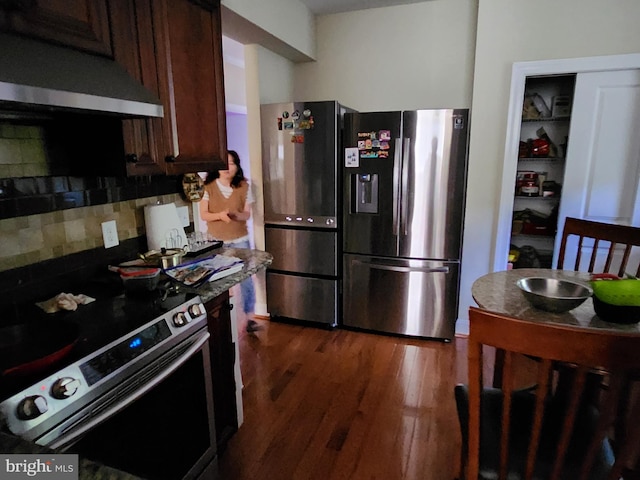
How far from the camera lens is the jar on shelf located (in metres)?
3.38

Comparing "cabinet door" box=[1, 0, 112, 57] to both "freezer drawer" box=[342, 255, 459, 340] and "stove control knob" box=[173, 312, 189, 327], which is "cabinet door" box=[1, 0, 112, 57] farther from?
"freezer drawer" box=[342, 255, 459, 340]

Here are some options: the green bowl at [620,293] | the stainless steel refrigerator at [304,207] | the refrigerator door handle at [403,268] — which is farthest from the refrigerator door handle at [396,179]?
the green bowl at [620,293]

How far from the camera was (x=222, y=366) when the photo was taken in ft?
6.06

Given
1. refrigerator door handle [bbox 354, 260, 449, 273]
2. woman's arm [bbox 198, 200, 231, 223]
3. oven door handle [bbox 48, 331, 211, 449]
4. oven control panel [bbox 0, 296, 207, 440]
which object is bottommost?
refrigerator door handle [bbox 354, 260, 449, 273]

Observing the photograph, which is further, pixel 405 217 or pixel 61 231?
pixel 405 217

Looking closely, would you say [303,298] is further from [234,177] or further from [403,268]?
[234,177]

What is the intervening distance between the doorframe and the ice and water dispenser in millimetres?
967

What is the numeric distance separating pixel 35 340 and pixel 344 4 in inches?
130

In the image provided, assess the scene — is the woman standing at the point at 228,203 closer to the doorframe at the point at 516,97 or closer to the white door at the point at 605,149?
the doorframe at the point at 516,97

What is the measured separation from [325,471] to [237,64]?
4375 mm

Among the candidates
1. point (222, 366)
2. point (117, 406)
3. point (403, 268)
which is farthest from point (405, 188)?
point (117, 406)

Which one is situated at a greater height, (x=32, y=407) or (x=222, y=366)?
(x=32, y=407)

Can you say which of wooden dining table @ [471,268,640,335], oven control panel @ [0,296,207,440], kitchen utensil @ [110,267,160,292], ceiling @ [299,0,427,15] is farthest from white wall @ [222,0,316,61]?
wooden dining table @ [471,268,640,335]

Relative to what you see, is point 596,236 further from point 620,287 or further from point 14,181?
point 14,181
